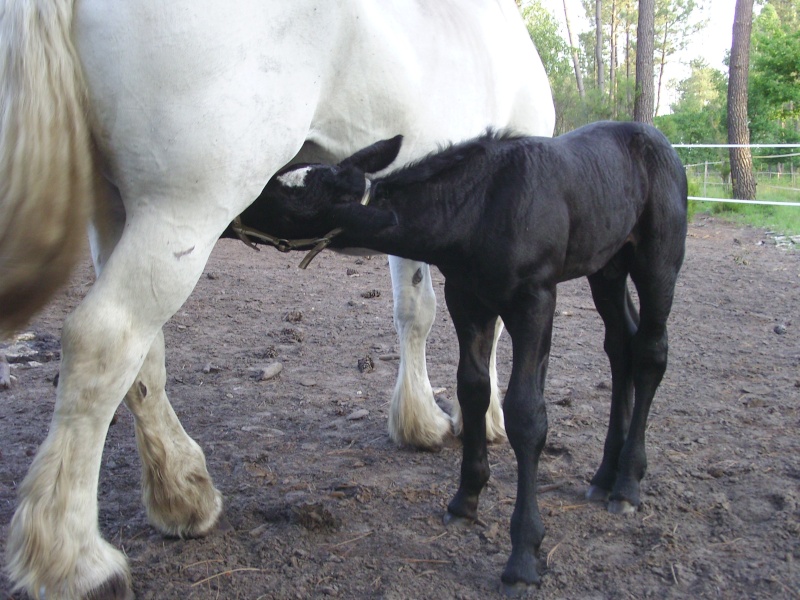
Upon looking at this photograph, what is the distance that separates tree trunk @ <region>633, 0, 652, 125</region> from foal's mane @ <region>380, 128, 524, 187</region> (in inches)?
589

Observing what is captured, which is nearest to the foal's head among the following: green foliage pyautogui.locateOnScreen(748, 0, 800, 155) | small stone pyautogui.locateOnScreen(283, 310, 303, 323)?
small stone pyautogui.locateOnScreen(283, 310, 303, 323)

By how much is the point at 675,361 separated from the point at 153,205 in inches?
158

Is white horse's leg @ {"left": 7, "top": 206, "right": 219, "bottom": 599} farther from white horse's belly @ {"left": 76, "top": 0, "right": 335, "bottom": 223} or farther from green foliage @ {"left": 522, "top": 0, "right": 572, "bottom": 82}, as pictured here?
green foliage @ {"left": 522, "top": 0, "right": 572, "bottom": 82}

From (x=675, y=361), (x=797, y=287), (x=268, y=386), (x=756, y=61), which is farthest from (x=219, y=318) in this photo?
(x=756, y=61)

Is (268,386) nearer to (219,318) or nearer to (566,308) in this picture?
(219,318)

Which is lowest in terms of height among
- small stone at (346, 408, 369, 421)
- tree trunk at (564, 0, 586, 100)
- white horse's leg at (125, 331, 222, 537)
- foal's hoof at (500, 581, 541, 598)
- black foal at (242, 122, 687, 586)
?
small stone at (346, 408, 369, 421)

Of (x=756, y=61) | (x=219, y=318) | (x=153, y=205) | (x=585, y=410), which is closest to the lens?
(x=153, y=205)

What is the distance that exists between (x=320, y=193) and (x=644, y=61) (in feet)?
52.7

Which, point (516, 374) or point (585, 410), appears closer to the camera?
point (516, 374)

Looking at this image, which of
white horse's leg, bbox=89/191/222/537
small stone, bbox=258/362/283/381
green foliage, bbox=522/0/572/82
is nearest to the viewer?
white horse's leg, bbox=89/191/222/537

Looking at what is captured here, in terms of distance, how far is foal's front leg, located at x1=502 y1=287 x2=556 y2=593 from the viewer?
2.61m

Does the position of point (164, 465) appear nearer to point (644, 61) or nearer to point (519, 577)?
point (519, 577)

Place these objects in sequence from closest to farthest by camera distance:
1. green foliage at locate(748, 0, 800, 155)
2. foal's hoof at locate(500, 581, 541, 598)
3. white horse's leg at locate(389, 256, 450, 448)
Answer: foal's hoof at locate(500, 581, 541, 598) → white horse's leg at locate(389, 256, 450, 448) → green foliage at locate(748, 0, 800, 155)

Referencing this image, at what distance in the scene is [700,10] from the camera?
160ft
